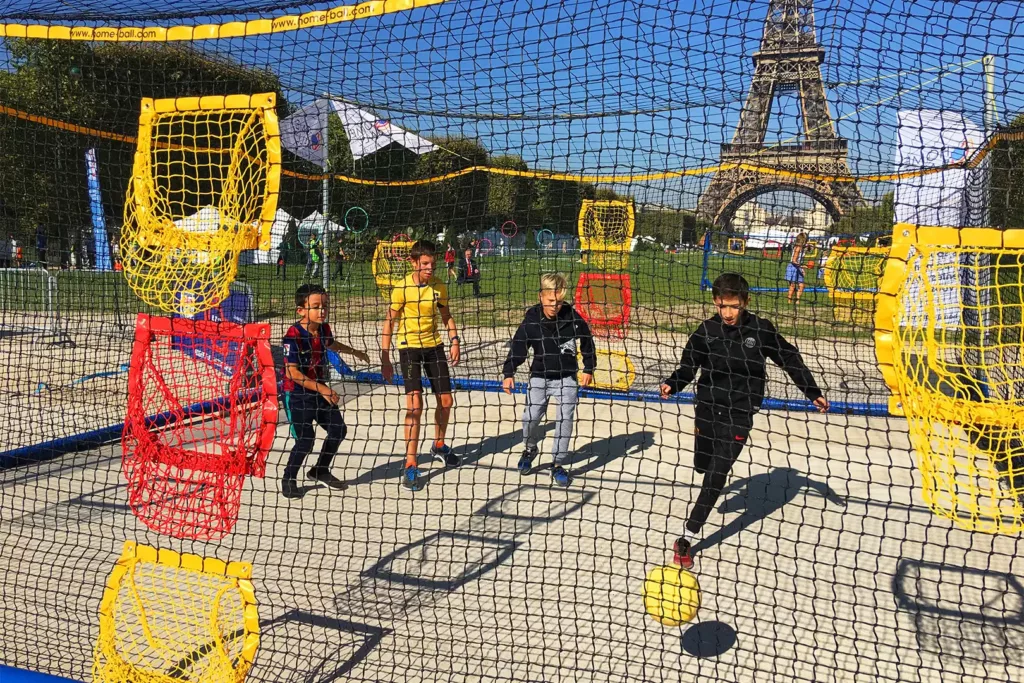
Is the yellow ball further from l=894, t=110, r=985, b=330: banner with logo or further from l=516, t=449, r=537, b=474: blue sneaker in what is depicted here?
l=516, t=449, r=537, b=474: blue sneaker

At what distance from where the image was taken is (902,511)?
3.86 meters

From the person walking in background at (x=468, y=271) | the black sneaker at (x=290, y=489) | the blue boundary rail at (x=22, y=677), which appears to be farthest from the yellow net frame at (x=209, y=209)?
the person walking in background at (x=468, y=271)

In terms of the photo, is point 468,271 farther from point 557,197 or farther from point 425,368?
point 425,368

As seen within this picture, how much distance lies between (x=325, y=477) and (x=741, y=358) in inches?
104

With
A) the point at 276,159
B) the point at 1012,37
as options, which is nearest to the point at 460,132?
the point at 276,159

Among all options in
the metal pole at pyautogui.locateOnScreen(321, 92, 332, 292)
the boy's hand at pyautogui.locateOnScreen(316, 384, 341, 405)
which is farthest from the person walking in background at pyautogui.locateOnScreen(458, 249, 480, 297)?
the boy's hand at pyautogui.locateOnScreen(316, 384, 341, 405)

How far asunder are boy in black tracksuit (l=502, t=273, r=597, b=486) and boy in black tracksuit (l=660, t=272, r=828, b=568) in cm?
106

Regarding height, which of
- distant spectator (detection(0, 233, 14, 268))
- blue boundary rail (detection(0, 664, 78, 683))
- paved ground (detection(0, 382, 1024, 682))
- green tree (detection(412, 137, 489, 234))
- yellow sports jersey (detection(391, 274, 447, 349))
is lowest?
paved ground (detection(0, 382, 1024, 682))

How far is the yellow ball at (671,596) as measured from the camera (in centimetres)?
259

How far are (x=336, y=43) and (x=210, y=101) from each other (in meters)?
1.05

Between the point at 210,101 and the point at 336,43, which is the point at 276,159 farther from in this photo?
the point at 336,43

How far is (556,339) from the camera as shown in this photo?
14.5ft

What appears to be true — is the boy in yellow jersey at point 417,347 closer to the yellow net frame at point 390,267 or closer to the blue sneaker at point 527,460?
the yellow net frame at point 390,267

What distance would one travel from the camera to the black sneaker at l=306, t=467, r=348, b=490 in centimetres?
424
